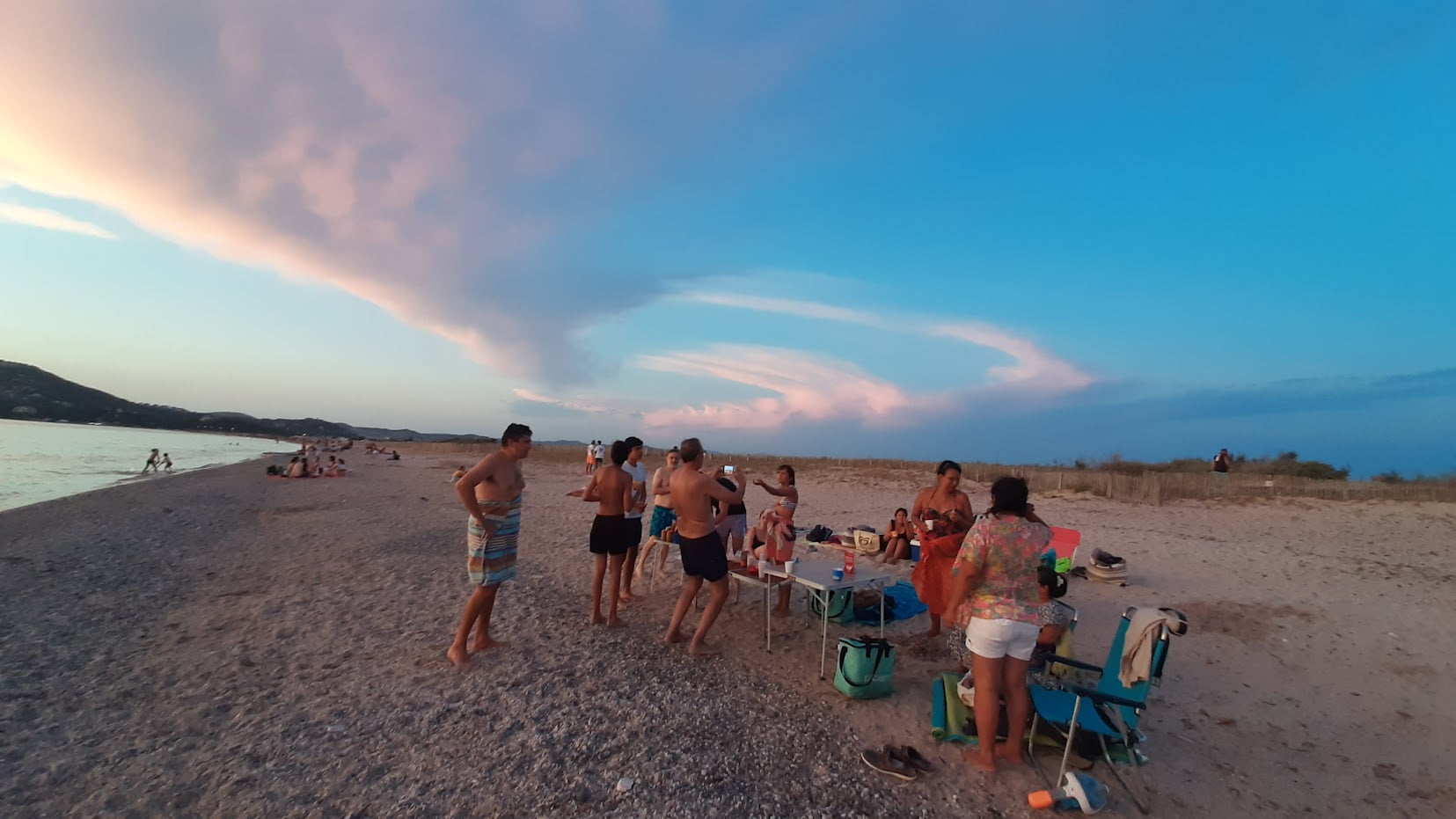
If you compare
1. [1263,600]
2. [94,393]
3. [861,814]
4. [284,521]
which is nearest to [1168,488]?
[1263,600]

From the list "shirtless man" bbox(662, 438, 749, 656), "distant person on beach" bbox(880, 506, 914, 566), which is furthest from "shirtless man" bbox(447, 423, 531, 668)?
"distant person on beach" bbox(880, 506, 914, 566)

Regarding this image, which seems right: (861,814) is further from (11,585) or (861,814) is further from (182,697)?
(11,585)

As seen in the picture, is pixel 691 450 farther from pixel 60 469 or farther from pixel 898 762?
pixel 60 469

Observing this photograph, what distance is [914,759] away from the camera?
12.5ft

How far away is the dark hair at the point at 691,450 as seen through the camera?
5465mm

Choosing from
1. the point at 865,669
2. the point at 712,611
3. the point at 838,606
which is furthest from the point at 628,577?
the point at 865,669

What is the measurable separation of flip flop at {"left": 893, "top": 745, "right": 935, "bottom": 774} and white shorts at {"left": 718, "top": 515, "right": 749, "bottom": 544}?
295 centimetres

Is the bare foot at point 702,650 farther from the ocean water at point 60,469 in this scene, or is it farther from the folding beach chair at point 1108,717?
the ocean water at point 60,469

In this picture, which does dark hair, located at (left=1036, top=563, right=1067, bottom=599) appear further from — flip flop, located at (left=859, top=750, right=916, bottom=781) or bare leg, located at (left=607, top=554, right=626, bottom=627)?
bare leg, located at (left=607, top=554, right=626, bottom=627)

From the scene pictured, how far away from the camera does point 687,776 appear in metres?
3.59

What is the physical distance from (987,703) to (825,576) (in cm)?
213

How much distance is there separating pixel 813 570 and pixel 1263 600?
232 inches

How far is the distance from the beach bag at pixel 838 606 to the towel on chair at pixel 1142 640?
2714 millimetres

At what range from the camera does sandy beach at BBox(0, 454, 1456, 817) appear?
3.49 metres
